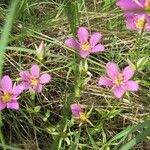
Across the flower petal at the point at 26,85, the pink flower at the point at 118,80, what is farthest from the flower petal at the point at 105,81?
the flower petal at the point at 26,85

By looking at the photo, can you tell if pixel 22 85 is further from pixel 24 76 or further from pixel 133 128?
pixel 133 128

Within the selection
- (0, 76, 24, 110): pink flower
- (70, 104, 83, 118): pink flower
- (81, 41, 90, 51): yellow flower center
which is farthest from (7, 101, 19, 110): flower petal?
(81, 41, 90, 51): yellow flower center

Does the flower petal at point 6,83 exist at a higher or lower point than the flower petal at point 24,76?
lower

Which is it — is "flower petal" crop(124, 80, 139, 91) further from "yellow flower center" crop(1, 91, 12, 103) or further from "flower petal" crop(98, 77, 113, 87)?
"yellow flower center" crop(1, 91, 12, 103)

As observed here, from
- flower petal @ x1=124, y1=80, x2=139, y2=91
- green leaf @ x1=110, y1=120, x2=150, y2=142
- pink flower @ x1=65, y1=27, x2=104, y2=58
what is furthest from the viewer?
pink flower @ x1=65, y1=27, x2=104, y2=58

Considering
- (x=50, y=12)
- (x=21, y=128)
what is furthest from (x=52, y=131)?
(x=50, y=12)

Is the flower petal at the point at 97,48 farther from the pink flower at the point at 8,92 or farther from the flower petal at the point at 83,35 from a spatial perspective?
the pink flower at the point at 8,92
